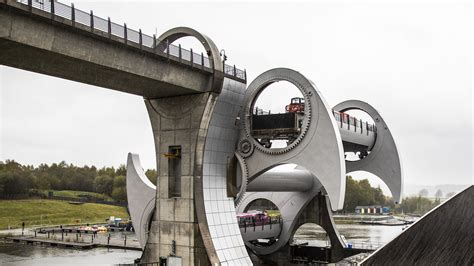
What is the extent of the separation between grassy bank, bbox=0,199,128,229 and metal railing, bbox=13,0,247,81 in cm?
6063

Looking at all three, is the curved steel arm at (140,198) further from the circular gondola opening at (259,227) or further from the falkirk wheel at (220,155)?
the circular gondola opening at (259,227)

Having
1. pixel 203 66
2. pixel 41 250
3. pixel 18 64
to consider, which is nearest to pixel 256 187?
pixel 203 66

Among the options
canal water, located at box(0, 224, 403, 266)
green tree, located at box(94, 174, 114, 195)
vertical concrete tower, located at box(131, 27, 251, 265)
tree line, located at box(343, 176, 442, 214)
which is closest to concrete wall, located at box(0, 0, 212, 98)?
vertical concrete tower, located at box(131, 27, 251, 265)

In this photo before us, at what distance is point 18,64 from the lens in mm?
20047

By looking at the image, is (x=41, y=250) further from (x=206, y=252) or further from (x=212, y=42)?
(x=212, y=42)

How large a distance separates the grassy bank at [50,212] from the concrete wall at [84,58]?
197ft

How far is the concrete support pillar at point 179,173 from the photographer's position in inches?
1013

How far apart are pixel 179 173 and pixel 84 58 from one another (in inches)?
374

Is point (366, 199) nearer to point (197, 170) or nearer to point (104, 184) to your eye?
point (104, 184)

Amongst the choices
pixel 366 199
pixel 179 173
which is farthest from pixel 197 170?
pixel 366 199

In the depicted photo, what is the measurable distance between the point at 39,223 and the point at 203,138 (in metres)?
63.2

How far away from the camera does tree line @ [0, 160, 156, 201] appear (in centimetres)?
9588

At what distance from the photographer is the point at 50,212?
283ft

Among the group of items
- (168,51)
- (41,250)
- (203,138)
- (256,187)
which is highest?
(168,51)
